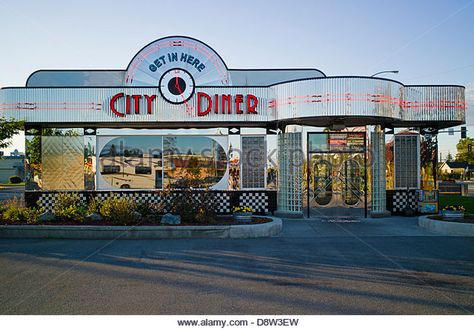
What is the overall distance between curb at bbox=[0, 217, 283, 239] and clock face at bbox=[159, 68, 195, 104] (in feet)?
21.1

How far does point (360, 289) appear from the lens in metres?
6.50

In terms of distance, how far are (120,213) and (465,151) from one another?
83.1 m

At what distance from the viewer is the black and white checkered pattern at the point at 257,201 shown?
16047 mm

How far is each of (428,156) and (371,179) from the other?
3035 millimetres

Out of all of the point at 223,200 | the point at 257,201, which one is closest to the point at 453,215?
the point at 257,201

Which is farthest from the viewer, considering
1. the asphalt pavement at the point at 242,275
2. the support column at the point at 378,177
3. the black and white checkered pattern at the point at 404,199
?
the black and white checkered pattern at the point at 404,199

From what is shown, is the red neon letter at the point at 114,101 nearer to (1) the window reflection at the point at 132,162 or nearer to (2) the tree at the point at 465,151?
(1) the window reflection at the point at 132,162

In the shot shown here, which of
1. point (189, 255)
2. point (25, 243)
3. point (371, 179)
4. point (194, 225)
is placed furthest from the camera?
point (371, 179)

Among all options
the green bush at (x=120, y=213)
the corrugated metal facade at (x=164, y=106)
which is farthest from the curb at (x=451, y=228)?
the green bush at (x=120, y=213)

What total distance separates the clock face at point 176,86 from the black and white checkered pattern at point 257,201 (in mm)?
4661

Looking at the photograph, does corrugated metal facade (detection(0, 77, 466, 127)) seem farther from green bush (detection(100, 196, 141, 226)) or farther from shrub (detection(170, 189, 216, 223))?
green bush (detection(100, 196, 141, 226))

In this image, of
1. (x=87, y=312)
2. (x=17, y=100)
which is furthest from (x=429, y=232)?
(x=17, y=100)

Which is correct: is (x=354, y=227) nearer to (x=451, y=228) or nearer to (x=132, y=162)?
(x=451, y=228)

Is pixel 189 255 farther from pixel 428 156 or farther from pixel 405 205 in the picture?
pixel 428 156
